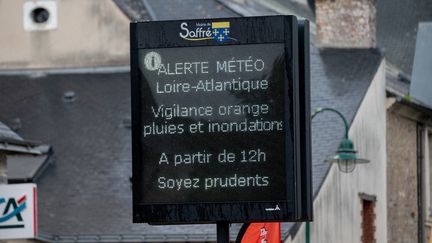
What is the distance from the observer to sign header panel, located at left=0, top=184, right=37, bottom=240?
69.3ft

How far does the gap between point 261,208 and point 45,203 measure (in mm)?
20593

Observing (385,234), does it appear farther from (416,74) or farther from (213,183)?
(213,183)

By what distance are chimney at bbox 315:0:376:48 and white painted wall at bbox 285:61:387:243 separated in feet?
4.59

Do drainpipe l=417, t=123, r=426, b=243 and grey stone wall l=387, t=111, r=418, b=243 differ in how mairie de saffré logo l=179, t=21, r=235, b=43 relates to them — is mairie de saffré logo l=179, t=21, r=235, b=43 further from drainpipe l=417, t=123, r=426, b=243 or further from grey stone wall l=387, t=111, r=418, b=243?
drainpipe l=417, t=123, r=426, b=243

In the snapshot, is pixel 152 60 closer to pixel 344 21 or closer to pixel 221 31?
pixel 221 31

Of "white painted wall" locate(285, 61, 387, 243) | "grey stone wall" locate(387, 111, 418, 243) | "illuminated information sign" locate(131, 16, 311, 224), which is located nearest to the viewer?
"illuminated information sign" locate(131, 16, 311, 224)

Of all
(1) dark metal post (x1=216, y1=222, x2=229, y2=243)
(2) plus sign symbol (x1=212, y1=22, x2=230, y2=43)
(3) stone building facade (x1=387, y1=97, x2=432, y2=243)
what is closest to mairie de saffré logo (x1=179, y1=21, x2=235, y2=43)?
(2) plus sign symbol (x1=212, y1=22, x2=230, y2=43)

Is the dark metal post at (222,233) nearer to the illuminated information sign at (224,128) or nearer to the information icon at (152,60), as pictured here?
the illuminated information sign at (224,128)

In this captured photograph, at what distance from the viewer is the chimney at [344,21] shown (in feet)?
120

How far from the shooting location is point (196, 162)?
1326 centimetres

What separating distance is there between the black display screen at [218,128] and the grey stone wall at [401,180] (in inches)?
925

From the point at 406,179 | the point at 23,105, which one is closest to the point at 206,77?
the point at 23,105

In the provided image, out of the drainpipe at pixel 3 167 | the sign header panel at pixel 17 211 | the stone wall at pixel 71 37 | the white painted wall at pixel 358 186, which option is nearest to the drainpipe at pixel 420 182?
the white painted wall at pixel 358 186

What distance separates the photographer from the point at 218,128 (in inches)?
523
